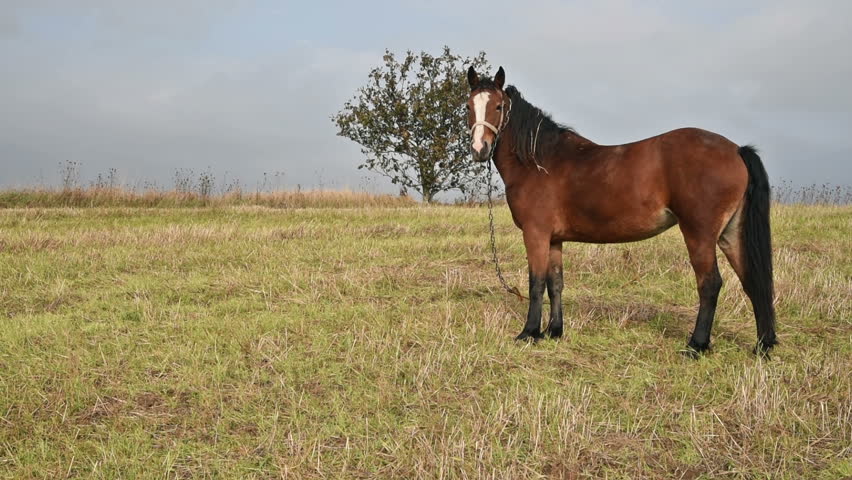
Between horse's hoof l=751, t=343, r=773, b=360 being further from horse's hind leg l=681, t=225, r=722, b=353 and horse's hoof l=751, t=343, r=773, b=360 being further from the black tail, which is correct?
horse's hind leg l=681, t=225, r=722, b=353

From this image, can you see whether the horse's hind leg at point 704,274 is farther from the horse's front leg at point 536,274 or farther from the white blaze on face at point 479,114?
the white blaze on face at point 479,114

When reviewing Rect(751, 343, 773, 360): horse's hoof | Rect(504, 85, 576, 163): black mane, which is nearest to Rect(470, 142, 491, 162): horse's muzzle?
Rect(504, 85, 576, 163): black mane

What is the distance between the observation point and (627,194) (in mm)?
5633

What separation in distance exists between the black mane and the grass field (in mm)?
1754

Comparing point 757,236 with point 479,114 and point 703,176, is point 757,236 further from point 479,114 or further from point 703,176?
point 479,114

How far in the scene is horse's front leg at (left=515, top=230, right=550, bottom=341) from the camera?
19.8 feet

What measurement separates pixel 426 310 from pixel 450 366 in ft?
6.20

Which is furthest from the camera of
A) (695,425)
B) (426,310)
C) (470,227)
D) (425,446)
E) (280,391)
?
(470,227)

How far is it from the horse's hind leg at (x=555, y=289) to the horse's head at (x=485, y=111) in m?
1.27

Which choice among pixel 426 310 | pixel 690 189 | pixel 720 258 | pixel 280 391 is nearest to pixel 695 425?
pixel 690 189

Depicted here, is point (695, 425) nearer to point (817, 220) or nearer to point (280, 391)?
point (280, 391)

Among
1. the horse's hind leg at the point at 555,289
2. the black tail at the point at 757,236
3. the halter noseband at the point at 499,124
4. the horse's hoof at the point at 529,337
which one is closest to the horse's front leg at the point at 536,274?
the horse's hoof at the point at 529,337

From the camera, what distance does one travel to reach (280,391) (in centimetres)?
475

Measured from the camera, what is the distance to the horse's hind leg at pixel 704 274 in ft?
17.7
